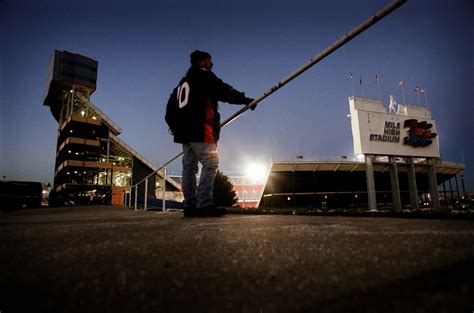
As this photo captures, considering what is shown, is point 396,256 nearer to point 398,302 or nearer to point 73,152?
point 398,302

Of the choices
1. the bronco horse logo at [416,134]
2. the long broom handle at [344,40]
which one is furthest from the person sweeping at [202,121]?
the bronco horse logo at [416,134]

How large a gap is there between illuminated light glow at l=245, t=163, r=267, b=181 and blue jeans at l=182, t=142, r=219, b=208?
124 ft

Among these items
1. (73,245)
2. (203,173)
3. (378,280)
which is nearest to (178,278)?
(378,280)

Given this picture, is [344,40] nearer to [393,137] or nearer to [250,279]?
[250,279]

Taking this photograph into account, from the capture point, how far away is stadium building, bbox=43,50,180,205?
29.4 meters

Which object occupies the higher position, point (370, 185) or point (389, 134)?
point (389, 134)

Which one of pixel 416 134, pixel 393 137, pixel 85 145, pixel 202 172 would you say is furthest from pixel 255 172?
pixel 202 172

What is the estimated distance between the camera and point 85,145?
1177 inches

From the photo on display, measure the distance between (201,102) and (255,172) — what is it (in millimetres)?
39374

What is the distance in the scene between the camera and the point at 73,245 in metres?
0.89

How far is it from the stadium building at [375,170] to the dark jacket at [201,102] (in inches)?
688

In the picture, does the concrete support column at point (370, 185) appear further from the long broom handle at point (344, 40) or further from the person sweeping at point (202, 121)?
the long broom handle at point (344, 40)

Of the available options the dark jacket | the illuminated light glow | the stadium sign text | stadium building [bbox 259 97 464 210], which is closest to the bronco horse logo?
stadium building [bbox 259 97 464 210]

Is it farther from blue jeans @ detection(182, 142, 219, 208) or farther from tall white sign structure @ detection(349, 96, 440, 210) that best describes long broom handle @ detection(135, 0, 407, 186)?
tall white sign structure @ detection(349, 96, 440, 210)
